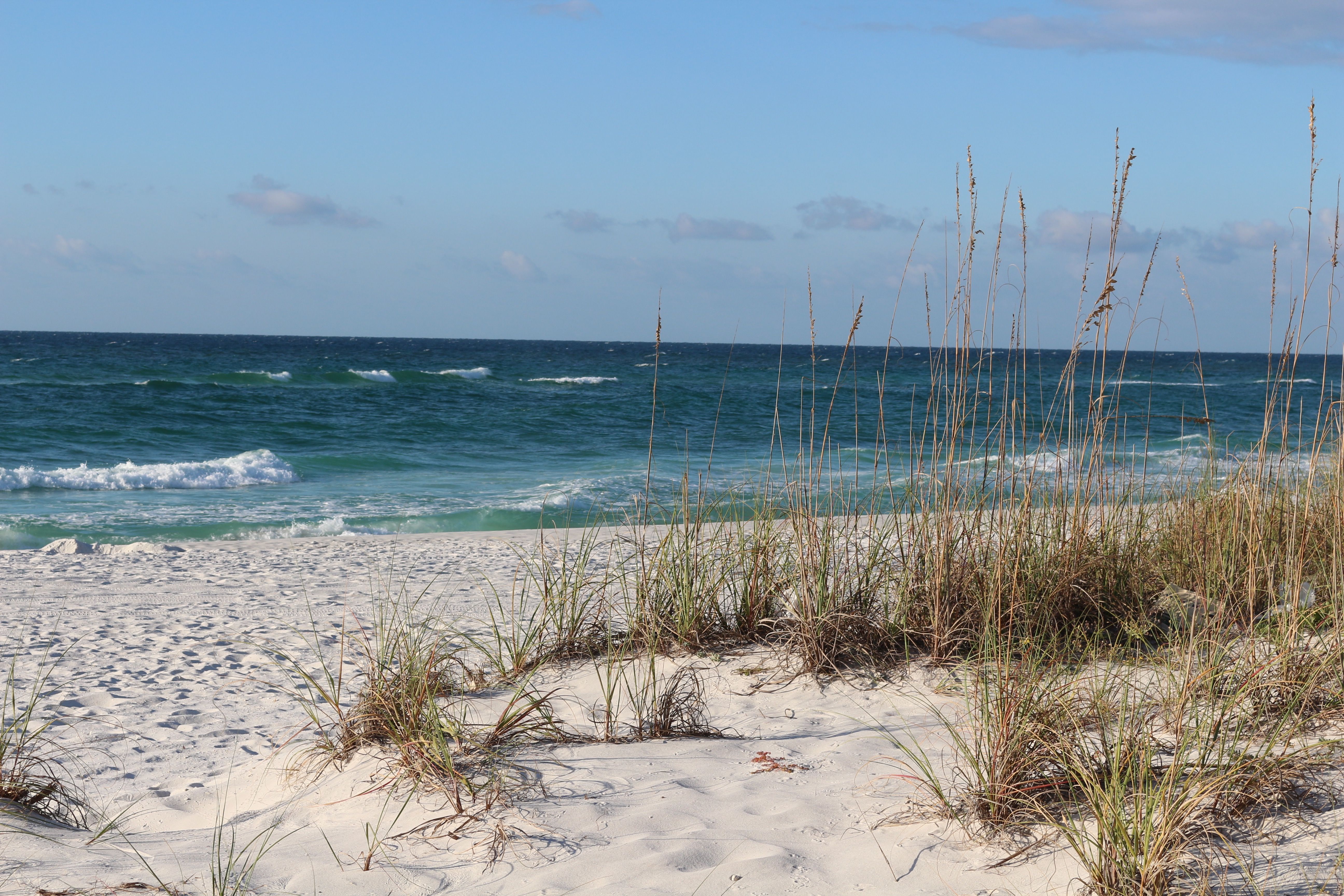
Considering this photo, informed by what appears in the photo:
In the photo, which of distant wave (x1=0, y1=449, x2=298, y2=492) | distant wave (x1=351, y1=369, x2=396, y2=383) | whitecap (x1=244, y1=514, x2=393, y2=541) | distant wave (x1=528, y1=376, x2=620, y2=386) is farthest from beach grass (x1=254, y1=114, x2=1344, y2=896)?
distant wave (x1=528, y1=376, x2=620, y2=386)

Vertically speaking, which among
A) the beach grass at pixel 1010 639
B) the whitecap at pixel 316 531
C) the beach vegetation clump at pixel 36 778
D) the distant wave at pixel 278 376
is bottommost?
the whitecap at pixel 316 531

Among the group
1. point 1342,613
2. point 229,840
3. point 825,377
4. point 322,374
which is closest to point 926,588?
point 1342,613

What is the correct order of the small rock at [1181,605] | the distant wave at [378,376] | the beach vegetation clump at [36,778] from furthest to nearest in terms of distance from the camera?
the distant wave at [378,376] → the small rock at [1181,605] → the beach vegetation clump at [36,778]

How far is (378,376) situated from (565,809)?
2992 cm

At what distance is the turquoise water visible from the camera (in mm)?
9234

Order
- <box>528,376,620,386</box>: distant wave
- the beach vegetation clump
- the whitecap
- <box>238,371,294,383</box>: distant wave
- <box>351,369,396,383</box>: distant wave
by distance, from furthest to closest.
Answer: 1. <box>528,376,620,386</box>: distant wave
2. <box>351,369,396,383</box>: distant wave
3. <box>238,371,294,383</box>: distant wave
4. the whitecap
5. the beach vegetation clump

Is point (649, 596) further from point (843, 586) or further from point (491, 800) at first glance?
point (491, 800)

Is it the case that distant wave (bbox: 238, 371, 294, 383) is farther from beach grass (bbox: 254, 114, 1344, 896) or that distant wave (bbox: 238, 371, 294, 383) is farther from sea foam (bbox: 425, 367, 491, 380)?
beach grass (bbox: 254, 114, 1344, 896)

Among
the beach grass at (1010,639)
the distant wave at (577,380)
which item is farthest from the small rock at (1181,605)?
the distant wave at (577,380)

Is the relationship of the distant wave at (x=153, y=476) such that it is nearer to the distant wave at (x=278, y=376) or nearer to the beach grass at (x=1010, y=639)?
the beach grass at (x=1010, y=639)

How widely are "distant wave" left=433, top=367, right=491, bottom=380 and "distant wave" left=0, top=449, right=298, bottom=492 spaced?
20.5m

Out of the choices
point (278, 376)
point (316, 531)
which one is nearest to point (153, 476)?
point (316, 531)

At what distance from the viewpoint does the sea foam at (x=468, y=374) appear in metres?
33.8

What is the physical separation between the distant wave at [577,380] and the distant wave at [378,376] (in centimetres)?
470
